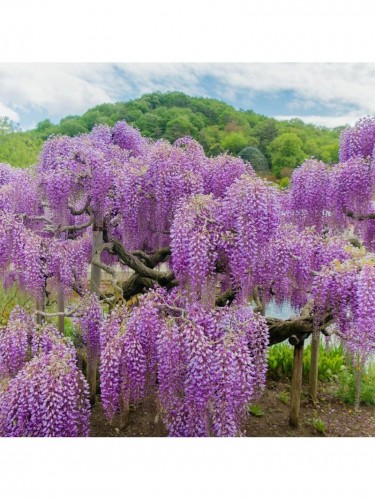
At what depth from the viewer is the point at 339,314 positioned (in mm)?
3076

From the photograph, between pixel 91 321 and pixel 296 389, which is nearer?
pixel 91 321

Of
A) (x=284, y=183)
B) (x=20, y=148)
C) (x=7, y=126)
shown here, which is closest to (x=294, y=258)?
(x=284, y=183)

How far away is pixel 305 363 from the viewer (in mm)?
4719

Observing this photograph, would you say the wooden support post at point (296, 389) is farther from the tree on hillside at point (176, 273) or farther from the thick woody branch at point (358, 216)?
the thick woody branch at point (358, 216)

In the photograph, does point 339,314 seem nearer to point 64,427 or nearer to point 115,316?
point 115,316

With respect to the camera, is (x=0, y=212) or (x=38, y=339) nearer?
(x=38, y=339)

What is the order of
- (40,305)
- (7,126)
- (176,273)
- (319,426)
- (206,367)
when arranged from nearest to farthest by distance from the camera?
(206,367)
(176,273)
(319,426)
(40,305)
(7,126)

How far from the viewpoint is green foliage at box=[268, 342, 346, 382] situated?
4641 mm

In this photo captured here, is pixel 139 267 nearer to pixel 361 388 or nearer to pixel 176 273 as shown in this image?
pixel 176 273

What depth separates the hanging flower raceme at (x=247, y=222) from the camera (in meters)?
2.91

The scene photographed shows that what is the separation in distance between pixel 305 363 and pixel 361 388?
2.43 ft

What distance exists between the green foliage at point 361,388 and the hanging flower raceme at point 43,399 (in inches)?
95.1
